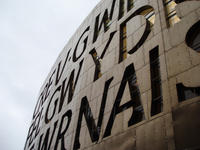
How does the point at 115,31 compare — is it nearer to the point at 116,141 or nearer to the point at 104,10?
the point at 104,10

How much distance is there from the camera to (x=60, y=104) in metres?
22.9

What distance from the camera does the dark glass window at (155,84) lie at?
1126cm

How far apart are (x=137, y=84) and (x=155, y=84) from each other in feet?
4.51

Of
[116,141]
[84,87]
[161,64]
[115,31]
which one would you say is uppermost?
[115,31]

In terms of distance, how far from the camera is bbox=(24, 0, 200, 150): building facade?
387 inches

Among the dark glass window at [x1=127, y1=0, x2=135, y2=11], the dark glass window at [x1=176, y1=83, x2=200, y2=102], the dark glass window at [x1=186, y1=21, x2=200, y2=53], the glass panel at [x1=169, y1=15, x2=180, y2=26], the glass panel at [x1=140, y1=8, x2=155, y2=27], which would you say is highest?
the dark glass window at [x1=127, y1=0, x2=135, y2=11]

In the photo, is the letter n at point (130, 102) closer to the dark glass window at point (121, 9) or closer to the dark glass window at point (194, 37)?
the dark glass window at point (194, 37)

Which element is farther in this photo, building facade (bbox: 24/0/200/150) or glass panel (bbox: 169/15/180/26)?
glass panel (bbox: 169/15/180/26)

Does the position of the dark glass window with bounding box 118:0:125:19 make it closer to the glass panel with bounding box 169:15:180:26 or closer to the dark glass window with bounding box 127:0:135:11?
the dark glass window with bounding box 127:0:135:11

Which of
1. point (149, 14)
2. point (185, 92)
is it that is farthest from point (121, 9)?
point (185, 92)

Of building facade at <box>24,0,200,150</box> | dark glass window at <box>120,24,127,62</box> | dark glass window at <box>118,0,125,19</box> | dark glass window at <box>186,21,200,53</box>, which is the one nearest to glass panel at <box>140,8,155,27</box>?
building facade at <box>24,0,200,150</box>

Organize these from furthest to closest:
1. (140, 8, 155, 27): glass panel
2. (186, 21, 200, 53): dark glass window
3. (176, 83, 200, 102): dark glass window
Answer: (140, 8, 155, 27): glass panel
(186, 21, 200, 53): dark glass window
(176, 83, 200, 102): dark glass window

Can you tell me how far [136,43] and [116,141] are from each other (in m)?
5.98

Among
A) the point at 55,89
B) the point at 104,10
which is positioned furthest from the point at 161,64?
the point at 55,89
